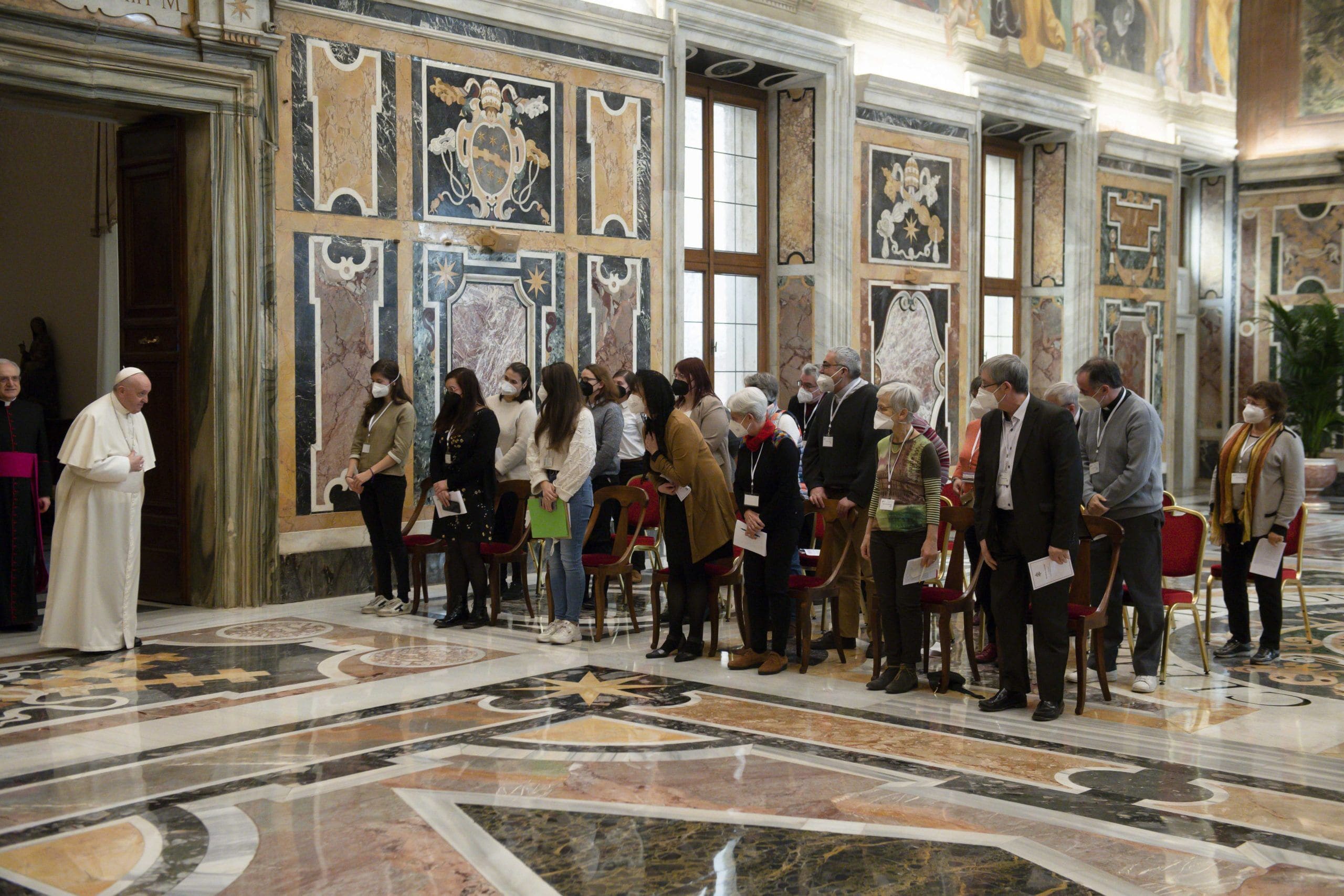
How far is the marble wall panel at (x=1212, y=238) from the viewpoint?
61.2 feet

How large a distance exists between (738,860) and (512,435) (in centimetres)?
497

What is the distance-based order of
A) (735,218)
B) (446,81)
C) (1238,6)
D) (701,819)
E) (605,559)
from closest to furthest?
1. (701,819)
2. (605,559)
3. (446,81)
4. (735,218)
5. (1238,6)

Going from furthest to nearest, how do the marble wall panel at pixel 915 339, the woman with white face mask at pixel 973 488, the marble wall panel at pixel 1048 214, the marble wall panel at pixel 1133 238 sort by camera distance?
the marble wall panel at pixel 1133 238 < the marble wall panel at pixel 1048 214 < the marble wall panel at pixel 915 339 < the woman with white face mask at pixel 973 488

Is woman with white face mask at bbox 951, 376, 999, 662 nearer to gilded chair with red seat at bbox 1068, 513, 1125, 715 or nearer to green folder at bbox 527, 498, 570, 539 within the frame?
gilded chair with red seat at bbox 1068, 513, 1125, 715

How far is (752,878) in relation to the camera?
3.79m

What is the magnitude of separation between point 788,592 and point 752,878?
2.99m

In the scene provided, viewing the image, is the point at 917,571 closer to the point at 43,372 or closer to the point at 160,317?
the point at 160,317

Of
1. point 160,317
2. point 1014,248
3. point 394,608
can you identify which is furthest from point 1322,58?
point 160,317

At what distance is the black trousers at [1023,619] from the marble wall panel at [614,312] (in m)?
5.23

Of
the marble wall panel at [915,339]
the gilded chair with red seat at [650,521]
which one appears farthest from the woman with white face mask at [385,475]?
the marble wall panel at [915,339]

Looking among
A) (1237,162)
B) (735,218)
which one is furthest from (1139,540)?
(1237,162)

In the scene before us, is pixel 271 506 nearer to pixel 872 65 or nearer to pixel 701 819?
pixel 701 819

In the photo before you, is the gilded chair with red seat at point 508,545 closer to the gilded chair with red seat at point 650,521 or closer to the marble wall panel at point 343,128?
the gilded chair with red seat at point 650,521

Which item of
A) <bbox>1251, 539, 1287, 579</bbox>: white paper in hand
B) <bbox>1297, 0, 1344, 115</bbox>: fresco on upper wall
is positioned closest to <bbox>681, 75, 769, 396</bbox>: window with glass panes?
<bbox>1251, 539, 1287, 579</bbox>: white paper in hand
